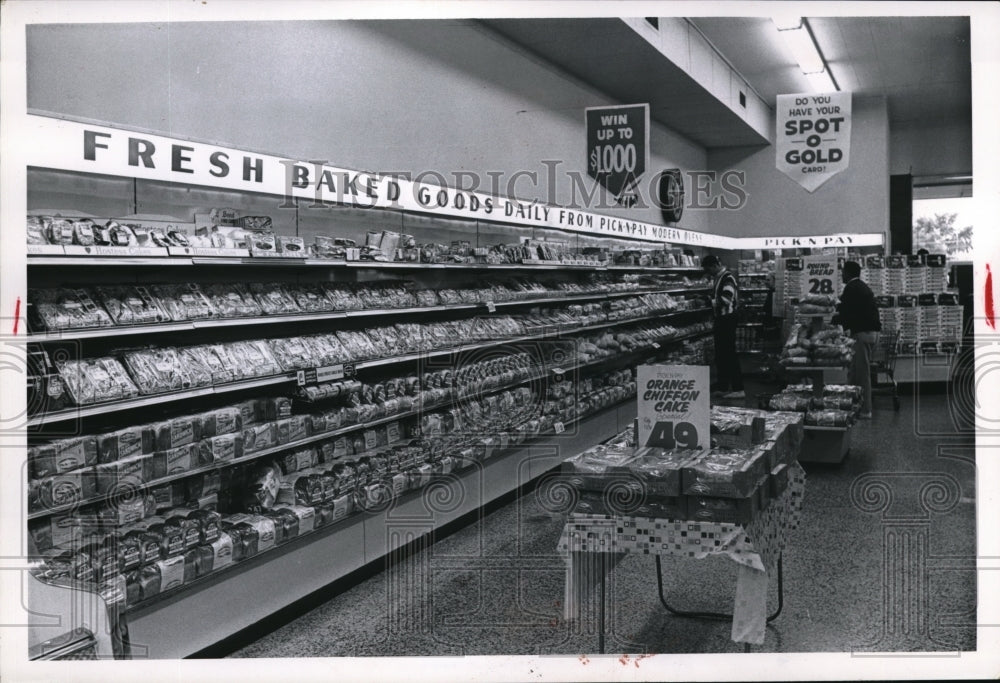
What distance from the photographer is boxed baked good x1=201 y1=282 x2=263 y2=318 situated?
12.7ft

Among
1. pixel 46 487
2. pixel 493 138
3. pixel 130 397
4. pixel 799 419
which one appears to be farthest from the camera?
pixel 493 138

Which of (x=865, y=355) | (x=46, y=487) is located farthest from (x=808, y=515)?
(x=46, y=487)

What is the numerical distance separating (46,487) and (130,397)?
467 millimetres

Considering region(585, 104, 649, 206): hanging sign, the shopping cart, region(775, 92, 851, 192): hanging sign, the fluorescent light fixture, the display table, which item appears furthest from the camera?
the shopping cart

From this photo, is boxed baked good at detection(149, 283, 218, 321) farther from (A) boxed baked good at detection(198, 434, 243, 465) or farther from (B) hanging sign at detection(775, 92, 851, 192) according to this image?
(B) hanging sign at detection(775, 92, 851, 192)

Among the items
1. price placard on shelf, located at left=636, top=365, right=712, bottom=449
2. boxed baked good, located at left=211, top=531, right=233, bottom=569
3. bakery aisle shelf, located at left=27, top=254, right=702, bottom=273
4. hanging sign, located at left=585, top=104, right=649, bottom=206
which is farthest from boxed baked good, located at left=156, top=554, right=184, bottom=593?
hanging sign, located at left=585, top=104, right=649, bottom=206

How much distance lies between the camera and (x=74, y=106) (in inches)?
132

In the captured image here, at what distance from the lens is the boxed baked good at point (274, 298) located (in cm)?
413

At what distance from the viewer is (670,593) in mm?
4301

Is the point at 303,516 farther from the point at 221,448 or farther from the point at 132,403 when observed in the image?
the point at 132,403

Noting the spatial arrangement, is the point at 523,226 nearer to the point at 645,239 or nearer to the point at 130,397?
the point at 645,239

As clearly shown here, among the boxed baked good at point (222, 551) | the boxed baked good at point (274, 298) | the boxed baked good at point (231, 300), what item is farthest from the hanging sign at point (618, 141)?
the boxed baked good at point (222, 551)

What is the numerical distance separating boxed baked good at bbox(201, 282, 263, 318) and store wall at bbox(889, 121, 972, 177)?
44.3ft

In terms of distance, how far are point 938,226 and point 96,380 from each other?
610 inches
